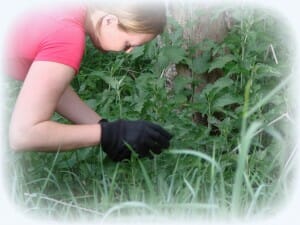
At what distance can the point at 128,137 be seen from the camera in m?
Answer: 2.60

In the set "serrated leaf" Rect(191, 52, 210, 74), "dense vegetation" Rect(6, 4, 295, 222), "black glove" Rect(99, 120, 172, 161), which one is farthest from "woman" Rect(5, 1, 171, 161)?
"serrated leaf" Rect(191, 52, 210, 74)

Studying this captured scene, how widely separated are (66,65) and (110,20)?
0.84 ft

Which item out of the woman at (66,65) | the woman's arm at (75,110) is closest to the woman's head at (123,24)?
the woman at (66,65)

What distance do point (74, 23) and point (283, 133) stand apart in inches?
38.1

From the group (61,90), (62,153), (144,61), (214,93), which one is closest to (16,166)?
(62,153)

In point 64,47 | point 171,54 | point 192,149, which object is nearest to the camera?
point 64,47

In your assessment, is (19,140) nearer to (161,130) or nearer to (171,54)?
(161,130)

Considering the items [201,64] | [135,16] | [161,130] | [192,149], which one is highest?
[135,16]

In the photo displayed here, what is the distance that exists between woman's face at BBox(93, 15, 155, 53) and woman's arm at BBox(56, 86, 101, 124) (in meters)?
0.41

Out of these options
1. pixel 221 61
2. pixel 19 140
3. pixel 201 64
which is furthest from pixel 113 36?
pixel 201 64

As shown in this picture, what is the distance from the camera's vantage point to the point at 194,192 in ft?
7.41

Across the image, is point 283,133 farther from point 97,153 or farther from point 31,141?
point 31,141

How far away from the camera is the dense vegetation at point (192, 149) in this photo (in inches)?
94.6

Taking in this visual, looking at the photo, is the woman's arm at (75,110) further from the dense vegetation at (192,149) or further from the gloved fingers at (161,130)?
the gloved fingers at (161,130)
